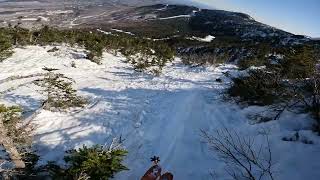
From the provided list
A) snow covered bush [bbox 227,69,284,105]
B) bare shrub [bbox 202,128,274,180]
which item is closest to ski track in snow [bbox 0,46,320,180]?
bare shrub [bbox 202,128,274,180]

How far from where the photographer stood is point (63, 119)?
14.3m

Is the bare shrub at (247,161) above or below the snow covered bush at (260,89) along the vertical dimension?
below

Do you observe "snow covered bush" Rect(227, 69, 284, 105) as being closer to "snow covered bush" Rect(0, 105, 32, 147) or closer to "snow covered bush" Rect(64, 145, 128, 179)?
"snow covered bush" Rect(64, 145, 128, 179)

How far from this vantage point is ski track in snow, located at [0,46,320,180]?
10102 mm

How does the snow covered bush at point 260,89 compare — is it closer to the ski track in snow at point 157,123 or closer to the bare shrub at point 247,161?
the ski track in snow at point 157,123

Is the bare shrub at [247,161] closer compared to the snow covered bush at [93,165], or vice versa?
Answer: the snow covered bush at [93,165]

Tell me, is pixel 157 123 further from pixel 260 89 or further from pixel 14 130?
pixel 14 130

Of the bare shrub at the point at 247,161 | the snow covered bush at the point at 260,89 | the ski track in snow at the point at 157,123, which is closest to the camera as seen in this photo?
the bare shrub at the point at 247,161

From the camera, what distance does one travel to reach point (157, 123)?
1395 cm

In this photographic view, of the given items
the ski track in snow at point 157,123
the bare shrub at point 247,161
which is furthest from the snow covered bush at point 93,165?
the bare shrub at point 247,161

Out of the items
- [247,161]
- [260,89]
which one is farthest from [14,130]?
[260,89]

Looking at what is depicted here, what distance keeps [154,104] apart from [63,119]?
3.82 meters

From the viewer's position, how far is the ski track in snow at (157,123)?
398 inches

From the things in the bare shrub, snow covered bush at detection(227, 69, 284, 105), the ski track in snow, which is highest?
snow covered bush at detection(227, 69, 284, 105)
